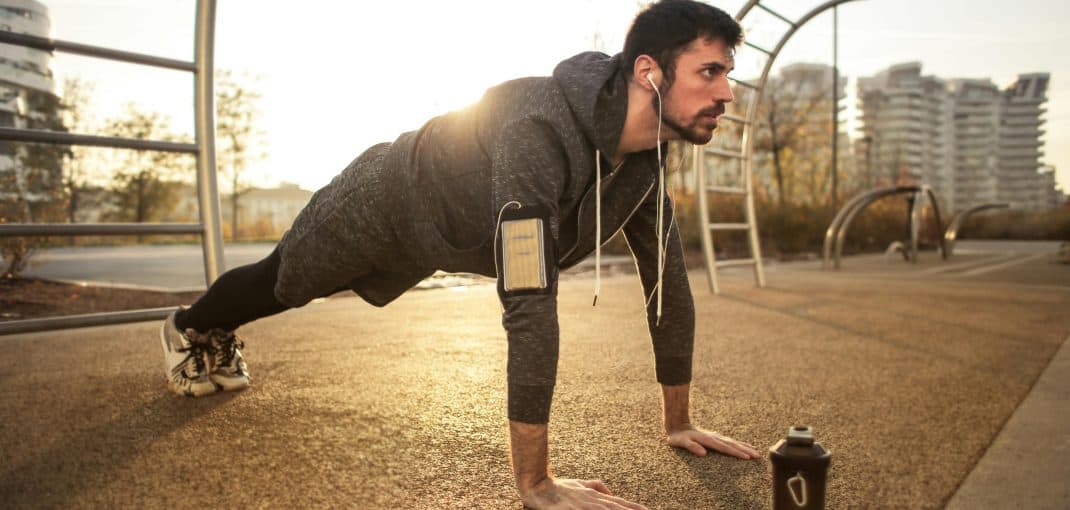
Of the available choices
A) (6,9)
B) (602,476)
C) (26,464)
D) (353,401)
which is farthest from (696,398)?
(6,9)

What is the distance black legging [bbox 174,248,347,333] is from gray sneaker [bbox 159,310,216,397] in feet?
0.19

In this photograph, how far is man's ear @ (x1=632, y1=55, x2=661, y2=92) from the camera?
1.47 metres

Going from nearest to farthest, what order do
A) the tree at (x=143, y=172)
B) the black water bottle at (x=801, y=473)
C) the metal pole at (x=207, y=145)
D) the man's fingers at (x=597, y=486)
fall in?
the black water bottle at (x=801, y=473) → the man's fingers at (x=597, y=486) → the metal pole at (x=207, y=145) → the tree at (x=143, y=172)

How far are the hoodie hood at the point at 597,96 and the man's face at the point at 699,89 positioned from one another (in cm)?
10

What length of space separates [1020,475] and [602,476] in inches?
35.8

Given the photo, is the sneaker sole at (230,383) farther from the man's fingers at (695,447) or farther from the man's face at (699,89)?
the man's face at (699,89)

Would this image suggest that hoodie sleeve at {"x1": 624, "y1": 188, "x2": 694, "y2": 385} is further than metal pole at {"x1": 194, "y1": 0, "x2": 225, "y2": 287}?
No

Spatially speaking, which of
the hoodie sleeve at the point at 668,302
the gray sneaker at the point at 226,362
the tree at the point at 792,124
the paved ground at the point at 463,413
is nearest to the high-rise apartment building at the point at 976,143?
the tree at the point at 792,124

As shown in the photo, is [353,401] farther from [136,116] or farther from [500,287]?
[136,116]

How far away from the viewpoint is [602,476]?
1.57m

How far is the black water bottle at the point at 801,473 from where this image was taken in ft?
3.64

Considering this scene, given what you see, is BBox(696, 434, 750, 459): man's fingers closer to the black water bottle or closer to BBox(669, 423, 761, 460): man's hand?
BBox(669, 423, 761, 460): man's hand

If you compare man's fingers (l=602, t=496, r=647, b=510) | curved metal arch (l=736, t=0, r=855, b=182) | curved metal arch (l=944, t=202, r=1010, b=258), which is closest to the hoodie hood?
man's fingers (l=602, t=496, r=647, b=510)

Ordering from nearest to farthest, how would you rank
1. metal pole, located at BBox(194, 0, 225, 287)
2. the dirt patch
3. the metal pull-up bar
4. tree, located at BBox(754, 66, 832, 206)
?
the metal pull-up bar < metal pole, located at BBox(194, 0, 225, 287) < the dirt patch < tree, located at BBox(754, 66, 832, 206)
